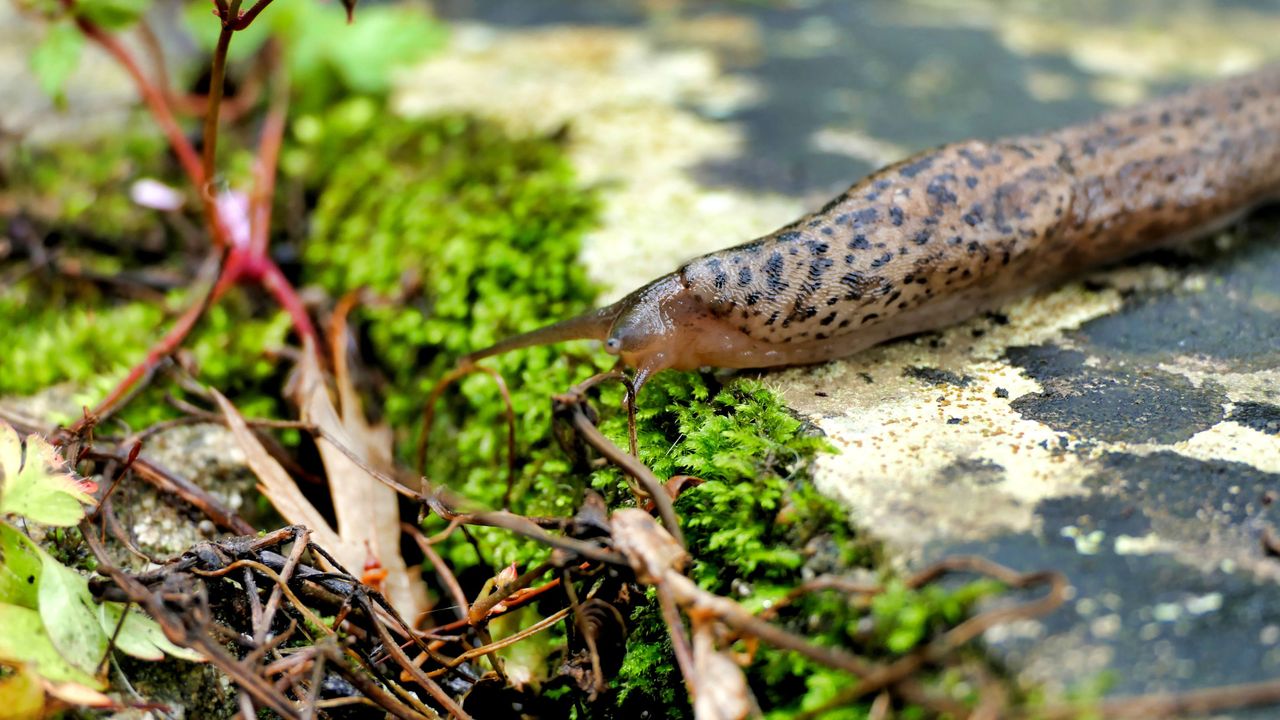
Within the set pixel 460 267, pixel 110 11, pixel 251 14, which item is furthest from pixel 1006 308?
pixel 110 11

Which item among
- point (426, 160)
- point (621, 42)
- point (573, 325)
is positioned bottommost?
point (573, 325)

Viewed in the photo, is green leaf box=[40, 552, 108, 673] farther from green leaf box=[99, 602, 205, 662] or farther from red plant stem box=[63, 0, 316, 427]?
red plant stem box=[63, 0, 316, 427]

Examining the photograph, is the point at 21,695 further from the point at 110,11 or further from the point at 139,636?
the point at 110,11

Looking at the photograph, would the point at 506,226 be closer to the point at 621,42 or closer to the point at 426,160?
the point at 426,160

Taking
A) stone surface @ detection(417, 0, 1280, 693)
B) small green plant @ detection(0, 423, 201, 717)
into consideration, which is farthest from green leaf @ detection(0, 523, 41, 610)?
stone surface @ detection(417, 0, 1280, 693)

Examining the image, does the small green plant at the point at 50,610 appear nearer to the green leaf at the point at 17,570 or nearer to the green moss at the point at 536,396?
the green leaf at the point at 17,570

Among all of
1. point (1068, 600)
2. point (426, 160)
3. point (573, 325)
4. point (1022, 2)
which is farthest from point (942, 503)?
point (1022, 2)

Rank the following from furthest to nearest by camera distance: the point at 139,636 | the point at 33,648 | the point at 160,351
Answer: the point at 160,351
the point at 139,636
the point at 33,648
